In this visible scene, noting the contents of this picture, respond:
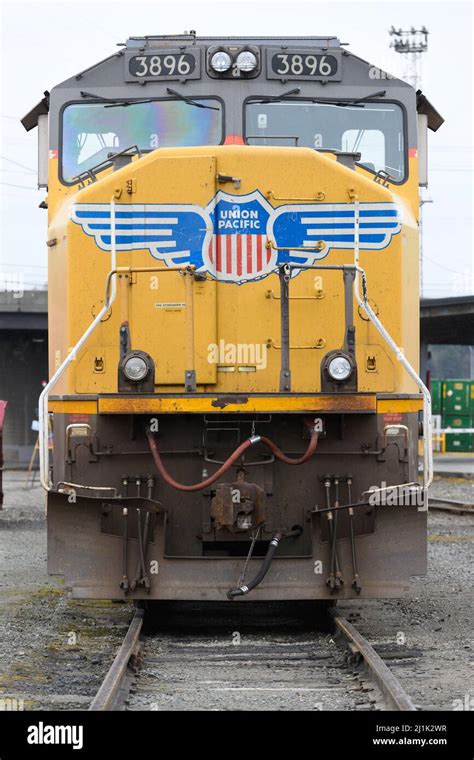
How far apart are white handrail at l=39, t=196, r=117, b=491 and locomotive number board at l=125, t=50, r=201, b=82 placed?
48.5 inches

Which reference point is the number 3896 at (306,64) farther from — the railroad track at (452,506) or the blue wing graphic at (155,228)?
the railroad track at (452,506)

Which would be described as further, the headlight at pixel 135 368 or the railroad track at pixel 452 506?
the railroad track at pixel 452 506

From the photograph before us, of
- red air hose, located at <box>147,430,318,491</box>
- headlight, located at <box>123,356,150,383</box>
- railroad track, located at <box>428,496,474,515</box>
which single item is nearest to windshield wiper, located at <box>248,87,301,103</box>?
headlight, located at <box>123,356,150,383</box>

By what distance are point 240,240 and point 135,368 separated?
1.18m

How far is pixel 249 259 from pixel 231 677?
2.82m

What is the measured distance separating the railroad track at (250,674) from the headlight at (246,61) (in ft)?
13.2

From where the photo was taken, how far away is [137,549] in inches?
304

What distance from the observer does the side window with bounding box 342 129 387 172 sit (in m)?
8.62

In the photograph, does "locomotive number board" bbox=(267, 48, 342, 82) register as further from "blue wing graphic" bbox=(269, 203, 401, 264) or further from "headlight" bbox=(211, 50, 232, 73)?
"blue wing graphic" bbox=(269, 203, 401, 264)

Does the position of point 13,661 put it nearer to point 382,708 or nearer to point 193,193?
point 382,708

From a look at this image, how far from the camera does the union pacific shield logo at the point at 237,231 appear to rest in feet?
25.9

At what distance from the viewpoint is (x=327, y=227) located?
7.96 m

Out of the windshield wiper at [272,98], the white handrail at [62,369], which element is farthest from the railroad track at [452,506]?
the white handrail at [62,369]

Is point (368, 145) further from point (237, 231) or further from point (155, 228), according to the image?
point (155, 228)
